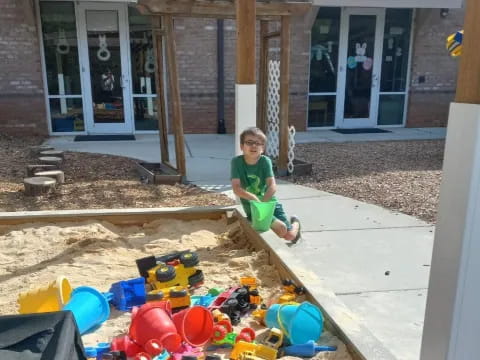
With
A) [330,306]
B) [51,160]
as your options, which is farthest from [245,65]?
[51,160]

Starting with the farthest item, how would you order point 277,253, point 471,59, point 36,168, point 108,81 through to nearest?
1. point 108,81
2. point 36,168
3. point 277,253
4. point 471,59

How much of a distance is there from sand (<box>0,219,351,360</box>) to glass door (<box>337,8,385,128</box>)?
8.57 metres

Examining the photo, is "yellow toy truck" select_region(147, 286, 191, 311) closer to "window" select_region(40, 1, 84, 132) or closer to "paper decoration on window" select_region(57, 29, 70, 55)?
"window" select_region(40, 1, 84, 132)

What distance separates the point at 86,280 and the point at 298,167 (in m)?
4.53

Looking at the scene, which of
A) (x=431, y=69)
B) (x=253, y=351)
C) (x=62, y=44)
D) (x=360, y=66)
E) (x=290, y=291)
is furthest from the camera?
(x=431, y=69)

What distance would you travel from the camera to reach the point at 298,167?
24.2 ft

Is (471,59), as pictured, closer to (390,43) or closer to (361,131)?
(361,131)

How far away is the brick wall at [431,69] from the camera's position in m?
12.0

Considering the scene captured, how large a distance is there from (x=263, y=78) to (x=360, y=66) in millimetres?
5400

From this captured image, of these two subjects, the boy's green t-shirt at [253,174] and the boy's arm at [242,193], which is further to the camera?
the boy's green t-shirt at [253,174]

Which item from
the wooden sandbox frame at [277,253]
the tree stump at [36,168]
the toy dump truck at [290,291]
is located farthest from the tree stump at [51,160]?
the toy dump truck at [290,291]

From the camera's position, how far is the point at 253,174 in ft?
14.2

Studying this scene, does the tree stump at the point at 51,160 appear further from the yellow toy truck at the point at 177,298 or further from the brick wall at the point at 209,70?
the yellow toy truck at the point at 177,298

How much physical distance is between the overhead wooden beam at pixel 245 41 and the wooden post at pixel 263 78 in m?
2.77
